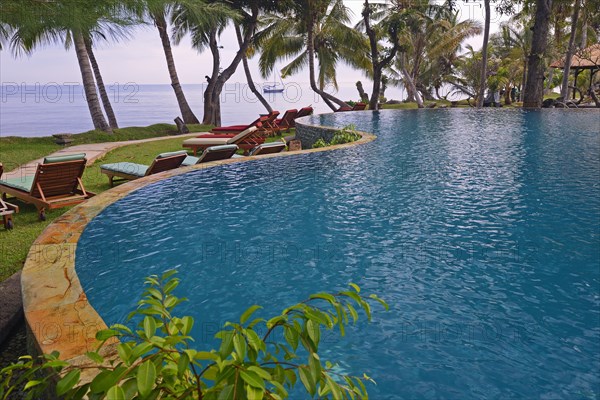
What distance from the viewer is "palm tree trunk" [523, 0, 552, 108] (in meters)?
22.6

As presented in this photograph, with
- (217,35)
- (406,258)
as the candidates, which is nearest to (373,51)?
(217,35)

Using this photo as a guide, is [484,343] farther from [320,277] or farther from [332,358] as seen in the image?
[320,277]

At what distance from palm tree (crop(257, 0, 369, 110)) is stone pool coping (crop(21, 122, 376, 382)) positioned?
23586 mm

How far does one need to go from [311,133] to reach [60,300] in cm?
1242

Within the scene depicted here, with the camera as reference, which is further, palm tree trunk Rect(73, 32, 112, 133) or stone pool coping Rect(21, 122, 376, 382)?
palm tree trunk Rect(73, 32, 112, 133)

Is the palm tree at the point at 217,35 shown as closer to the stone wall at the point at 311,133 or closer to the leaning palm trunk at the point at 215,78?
the leaning palm trunk at the point at 215,78

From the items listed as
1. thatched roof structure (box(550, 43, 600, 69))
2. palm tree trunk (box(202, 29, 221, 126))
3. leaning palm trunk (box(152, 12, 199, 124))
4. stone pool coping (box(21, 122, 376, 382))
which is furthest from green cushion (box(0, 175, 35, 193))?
thatched roof structure (box(550, 43, 600, 69))

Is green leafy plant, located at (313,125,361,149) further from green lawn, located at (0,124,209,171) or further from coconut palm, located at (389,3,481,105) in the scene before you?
coconut palm, located at (389,3,481,105)

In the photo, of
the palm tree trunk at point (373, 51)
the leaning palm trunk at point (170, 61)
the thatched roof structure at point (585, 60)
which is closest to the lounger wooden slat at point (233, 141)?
the leaning palm trunk at point (170, 61)

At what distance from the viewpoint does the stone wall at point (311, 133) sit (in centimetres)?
1429

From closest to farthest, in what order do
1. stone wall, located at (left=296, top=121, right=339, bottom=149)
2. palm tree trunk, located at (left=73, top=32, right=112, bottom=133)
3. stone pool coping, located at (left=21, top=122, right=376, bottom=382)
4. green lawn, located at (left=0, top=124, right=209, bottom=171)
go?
stone pool coping, located at (left=21, top=122, right=376, bottom=382) → green lawn, located at (left=0, top=124, right=209, bottom=171) → stone wall, located at (left=296, top=121, right=339, bottom=149) → palm tree trunk, located at (left=73, top=32, right=112, bottom=133)

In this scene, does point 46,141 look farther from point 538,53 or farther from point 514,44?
point 514,44

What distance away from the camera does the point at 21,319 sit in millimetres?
4258

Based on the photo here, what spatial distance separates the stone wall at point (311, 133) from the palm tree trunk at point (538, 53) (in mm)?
13894
